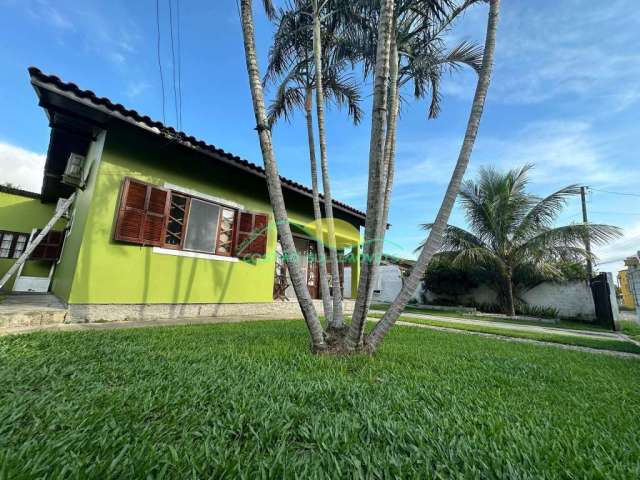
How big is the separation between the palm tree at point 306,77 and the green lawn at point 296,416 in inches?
77.6

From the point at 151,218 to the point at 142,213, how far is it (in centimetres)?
18

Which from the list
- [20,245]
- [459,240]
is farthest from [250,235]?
[459,240]

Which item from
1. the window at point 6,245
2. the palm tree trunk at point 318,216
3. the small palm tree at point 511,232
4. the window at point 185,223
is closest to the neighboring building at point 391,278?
the small palm tree at point 511,232

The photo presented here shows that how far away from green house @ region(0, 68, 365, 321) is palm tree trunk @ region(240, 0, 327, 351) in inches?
→ 43.1

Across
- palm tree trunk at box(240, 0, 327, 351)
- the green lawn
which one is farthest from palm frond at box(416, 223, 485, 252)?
palm tree trunk at box(240, 0, 327, 351)

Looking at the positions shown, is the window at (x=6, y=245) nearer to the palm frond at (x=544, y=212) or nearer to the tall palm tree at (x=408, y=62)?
the tall palm tree at (x=408, y=62)

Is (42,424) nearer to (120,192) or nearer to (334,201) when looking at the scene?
(120,192)

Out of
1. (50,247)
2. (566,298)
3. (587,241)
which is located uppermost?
(587,241)

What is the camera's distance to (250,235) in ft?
22.5

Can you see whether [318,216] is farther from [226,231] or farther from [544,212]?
[544,212]

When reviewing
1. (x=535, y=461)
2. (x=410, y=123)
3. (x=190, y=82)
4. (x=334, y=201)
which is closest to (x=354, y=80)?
(x=410, y=123)

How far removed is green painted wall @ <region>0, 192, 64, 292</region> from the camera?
879cm

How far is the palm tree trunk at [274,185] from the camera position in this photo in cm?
316

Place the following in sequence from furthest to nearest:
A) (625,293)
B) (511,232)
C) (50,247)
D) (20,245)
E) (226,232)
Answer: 1. (625,293)
2. (511,232)
3. (20,245)
4. (50,247)
5. (226,232)
